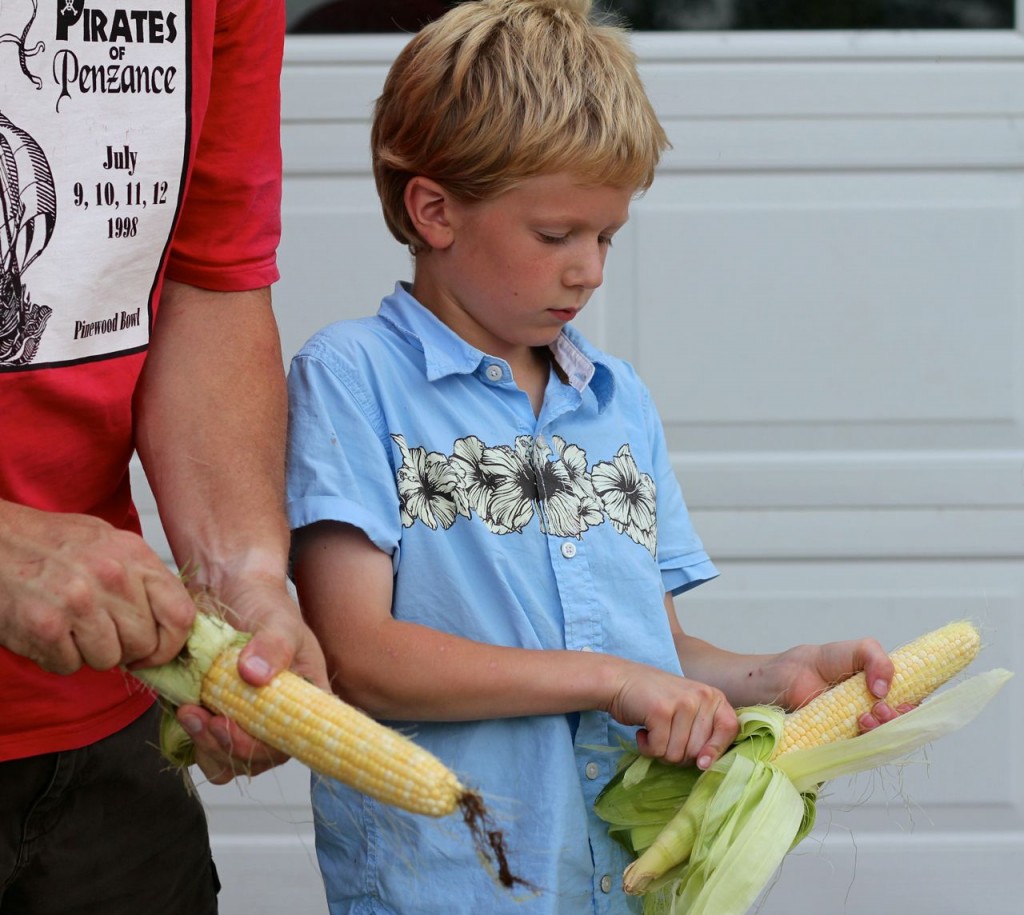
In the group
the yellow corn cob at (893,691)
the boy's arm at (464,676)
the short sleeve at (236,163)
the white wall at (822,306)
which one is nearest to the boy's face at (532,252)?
the short sleeve at (236,163)

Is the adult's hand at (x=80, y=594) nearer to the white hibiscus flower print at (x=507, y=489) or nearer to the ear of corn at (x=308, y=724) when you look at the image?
the ear of corn at (x=308, y=724)

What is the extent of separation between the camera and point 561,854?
1672 mm

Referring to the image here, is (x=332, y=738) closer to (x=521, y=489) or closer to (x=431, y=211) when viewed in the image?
(x=521, y=489)

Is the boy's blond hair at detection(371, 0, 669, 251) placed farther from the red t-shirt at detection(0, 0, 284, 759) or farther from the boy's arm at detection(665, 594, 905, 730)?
the boy's arm at detection(665, 594, 905, 730)

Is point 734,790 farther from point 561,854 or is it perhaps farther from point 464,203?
point 464,203

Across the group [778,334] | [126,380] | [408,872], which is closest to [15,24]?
[126,380]

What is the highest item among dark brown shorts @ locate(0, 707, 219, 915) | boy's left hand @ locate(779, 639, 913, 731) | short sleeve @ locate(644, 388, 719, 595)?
short sleeve @ locate(644, 388, 719, 595)

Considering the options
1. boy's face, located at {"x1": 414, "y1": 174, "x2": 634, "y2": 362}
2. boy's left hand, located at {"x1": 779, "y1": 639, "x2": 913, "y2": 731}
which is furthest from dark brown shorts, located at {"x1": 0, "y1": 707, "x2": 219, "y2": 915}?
boy's left hand, located at {"x1": 779, "y1": 639, "x2": 913, "y2": 731}

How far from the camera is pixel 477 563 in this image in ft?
5.57

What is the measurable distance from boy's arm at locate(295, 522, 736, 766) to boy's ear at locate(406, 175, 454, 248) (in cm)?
42

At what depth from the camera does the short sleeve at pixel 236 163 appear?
166 centimetres

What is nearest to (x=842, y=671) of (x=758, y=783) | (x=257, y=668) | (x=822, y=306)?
(x=758, y=783)

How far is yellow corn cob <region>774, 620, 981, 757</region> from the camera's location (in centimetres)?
168

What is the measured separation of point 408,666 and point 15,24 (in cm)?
81
